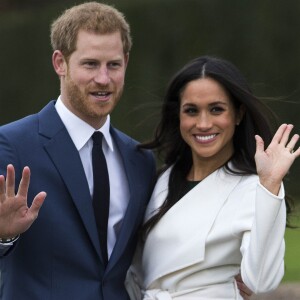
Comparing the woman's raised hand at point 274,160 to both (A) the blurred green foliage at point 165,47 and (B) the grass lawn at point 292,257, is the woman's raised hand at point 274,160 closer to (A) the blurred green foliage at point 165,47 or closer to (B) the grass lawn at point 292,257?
(B) the grass lawn at point 292,257

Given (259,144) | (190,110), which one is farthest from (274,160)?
(190,110)

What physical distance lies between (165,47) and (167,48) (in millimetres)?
19

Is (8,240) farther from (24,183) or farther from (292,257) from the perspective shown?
(292,257)

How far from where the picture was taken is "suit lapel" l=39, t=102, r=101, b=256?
4164 millimetres

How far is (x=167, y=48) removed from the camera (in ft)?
32.6

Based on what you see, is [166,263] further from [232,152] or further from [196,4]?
[196,4]

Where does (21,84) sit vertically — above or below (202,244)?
below

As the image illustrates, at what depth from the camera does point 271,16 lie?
9500 mm

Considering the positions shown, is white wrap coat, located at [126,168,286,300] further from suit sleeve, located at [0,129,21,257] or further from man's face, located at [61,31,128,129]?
suit sleeve, located at [0,129,21,257]

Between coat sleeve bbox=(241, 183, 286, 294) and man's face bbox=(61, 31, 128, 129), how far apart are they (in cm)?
68

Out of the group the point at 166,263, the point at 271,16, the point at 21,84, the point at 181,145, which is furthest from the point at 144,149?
the point at 21,84

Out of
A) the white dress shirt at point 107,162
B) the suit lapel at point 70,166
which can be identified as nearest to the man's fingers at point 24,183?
the suit lapel at point 70,166

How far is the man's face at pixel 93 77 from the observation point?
428 cm

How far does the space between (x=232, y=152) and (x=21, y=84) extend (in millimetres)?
6202
